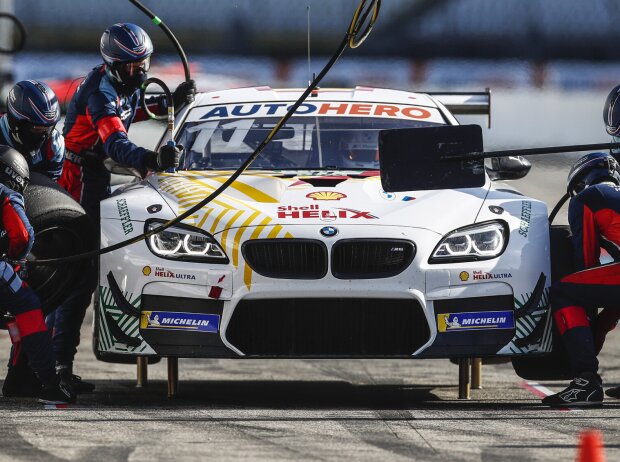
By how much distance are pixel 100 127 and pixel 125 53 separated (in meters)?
0.51

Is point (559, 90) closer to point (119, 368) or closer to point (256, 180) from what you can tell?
point (119, 368)

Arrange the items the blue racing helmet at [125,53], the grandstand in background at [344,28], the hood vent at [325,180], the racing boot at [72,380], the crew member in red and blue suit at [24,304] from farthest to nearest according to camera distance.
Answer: the grandstand in background at [344,28], the blue racing helmet at [125,53], the racing boot at [72,380], the hood vent at [325,180], the crew member in red and blue suit at [24,304]

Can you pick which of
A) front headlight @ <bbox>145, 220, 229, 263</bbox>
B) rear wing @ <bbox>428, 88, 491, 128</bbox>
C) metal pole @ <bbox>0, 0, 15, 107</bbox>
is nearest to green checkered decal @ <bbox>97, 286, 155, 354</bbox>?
front headlight @ <bbox>145, 220, 229, 263</bbox>

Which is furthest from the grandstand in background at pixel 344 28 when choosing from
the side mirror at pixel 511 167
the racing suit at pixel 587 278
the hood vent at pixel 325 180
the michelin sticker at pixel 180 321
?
the michelin sticker at pixel 180 321

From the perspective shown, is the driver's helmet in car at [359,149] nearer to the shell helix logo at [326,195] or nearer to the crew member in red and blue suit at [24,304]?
the shell helix logo at [326,195]

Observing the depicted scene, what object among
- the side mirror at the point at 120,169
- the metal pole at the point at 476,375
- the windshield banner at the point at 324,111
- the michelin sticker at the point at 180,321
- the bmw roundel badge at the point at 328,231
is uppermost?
the windshield banner at the point at 324,111

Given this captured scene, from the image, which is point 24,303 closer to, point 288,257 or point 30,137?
point 30,137

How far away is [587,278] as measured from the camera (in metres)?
7.40

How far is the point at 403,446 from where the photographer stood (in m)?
5.82

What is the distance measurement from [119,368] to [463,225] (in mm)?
3709

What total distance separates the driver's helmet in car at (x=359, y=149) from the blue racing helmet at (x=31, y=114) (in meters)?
1.66

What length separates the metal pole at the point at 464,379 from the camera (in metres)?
7.64

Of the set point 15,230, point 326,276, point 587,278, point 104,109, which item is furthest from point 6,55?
point 587,278

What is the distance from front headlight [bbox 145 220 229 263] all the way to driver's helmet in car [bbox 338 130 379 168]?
1.36 m
